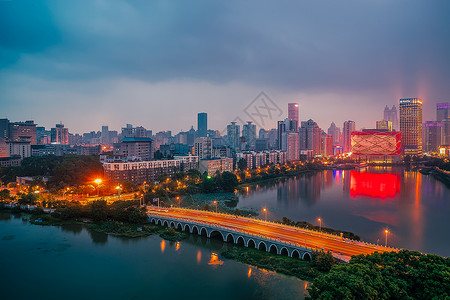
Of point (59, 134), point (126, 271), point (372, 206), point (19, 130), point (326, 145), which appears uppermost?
point (59, 134)

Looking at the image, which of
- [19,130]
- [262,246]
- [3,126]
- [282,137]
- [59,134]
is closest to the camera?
[262,246]

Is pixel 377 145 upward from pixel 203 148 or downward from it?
upward

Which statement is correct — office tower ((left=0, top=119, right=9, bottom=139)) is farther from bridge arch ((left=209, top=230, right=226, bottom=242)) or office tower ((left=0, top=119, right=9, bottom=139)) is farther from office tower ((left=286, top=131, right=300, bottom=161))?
bridge arch ((left=209, top=230, right=226, bottom=242))

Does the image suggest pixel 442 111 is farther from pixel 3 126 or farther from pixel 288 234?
pixel 3 126

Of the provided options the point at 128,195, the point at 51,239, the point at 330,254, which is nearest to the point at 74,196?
the point at 128,195

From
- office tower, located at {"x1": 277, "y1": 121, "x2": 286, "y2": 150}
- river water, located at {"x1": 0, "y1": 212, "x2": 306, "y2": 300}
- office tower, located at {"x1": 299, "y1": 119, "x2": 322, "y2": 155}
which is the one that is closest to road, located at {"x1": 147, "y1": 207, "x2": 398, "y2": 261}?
river water, located at {"x1": 0, "y1": 212, "x2": 306, "y2": 300}

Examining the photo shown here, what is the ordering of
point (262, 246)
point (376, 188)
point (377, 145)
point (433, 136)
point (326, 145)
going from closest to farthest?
1. point (262, 246)
2. point (376, 188)
3. point (377, 145)
4. point (326, 145)
5. point (433, 136)

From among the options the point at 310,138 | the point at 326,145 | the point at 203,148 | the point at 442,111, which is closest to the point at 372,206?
the point at 203,148
